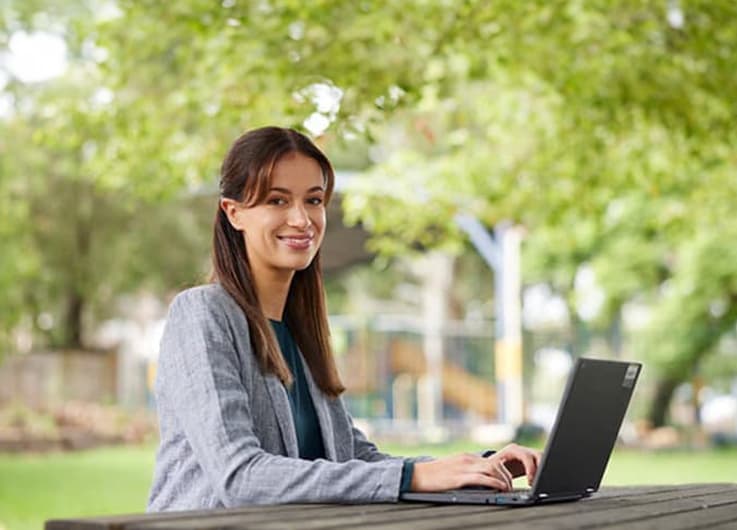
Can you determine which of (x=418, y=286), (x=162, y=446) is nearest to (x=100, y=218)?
(x=418, y=286)

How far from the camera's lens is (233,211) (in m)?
3.02

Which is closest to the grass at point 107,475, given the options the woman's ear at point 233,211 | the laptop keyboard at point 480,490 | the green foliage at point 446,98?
the green foliage at point 446,98

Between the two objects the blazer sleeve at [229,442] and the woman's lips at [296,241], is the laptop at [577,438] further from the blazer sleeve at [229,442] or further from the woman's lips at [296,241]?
the woman's lips at [296,241]

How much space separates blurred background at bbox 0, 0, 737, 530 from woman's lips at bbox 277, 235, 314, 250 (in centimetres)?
49

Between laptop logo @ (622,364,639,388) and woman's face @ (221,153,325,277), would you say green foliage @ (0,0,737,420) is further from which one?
laptop logo @ (622,364,639,388)

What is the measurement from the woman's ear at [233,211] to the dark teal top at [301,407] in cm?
25

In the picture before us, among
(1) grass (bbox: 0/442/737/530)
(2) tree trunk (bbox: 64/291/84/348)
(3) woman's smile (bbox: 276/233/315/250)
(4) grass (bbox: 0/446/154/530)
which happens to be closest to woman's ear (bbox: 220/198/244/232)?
(3) woman's smile (bbox: 276/233/315/250)

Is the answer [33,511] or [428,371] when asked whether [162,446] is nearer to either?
[33,511]

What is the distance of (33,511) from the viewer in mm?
11055

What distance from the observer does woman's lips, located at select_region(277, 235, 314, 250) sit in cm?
298

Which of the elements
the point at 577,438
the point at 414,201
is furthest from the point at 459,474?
the point at 414,201

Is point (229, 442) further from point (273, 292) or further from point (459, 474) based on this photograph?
point (273, 292)

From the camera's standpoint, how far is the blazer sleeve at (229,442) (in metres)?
2.55

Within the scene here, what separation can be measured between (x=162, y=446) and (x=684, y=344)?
18152mm
